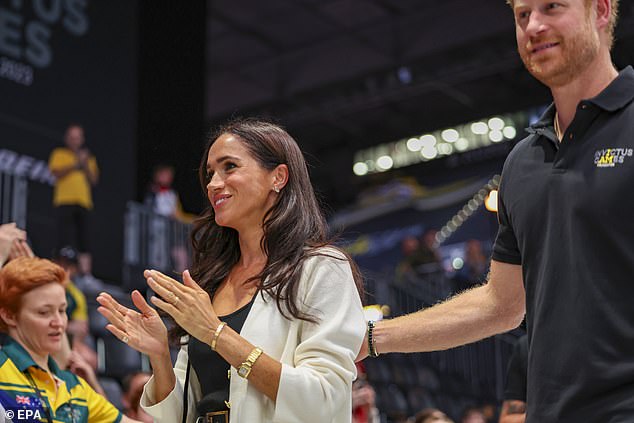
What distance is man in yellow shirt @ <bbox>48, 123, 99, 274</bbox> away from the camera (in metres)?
8.98

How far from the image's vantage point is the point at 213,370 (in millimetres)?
2531

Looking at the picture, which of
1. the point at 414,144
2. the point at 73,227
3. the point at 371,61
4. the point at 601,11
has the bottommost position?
the point at 73,227

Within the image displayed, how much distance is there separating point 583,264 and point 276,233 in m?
0.96

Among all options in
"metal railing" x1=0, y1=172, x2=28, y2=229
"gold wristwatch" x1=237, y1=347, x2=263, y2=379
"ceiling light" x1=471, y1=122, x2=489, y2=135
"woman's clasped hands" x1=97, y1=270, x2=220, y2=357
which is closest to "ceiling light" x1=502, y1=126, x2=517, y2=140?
"ceiling light" x1=471, y1=122, x2=489, y2=135

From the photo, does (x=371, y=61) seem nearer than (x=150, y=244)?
No

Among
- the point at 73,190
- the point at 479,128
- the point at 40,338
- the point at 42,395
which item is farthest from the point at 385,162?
the point at 42,395

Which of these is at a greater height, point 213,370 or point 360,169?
point 360,169

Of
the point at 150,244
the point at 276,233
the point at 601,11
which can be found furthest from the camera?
the point at 150,244

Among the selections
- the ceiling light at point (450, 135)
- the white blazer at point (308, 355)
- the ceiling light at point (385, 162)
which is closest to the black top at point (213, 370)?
the white blazer at point (308, 355)

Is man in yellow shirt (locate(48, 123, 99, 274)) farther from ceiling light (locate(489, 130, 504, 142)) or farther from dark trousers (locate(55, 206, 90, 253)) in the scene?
ceiling light (locate(489, 130, 504, 142))

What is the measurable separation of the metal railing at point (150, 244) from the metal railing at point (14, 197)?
1.40 m

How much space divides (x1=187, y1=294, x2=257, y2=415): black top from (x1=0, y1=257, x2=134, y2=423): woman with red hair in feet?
4.18

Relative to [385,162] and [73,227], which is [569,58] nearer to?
[73,227]

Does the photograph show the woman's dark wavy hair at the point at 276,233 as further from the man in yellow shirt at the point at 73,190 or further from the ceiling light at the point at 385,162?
the ceiling light at the point at 385,162
